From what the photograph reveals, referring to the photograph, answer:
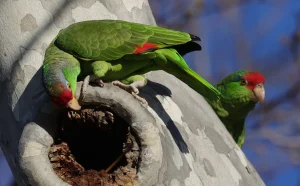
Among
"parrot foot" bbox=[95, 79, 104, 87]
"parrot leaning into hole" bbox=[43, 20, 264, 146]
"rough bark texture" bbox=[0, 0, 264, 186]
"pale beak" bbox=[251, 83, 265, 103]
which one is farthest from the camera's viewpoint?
"pale beak" bbox=[251, 83, 265, 103]

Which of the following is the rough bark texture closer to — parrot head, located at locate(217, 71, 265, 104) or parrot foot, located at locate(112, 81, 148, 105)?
parrot foot, located at locate(112, 81, 148, 105)

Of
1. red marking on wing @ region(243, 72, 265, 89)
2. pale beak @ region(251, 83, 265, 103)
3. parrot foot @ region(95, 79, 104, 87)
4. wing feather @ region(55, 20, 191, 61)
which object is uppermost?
wing feather @ region(55, 20, 191, 61)

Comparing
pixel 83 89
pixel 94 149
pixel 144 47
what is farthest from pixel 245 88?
pixel 83 89

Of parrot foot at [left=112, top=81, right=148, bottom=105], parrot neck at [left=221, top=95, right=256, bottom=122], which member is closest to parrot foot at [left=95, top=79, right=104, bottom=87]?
parrot foot at [left=112, top=81, right=148, bottom=105]

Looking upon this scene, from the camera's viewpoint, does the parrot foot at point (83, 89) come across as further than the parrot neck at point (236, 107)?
No

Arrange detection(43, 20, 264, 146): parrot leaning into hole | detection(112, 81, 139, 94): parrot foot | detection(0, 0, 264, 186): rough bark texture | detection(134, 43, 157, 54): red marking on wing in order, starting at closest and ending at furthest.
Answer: detection(0, 0, 264, 186): rough bark texture
detection(112, 81, 139, 94): parrot foot
detection(43, 20, 264, 146): parrot leaning into hole
detection(134, 43, 157, 54): red marking on wing

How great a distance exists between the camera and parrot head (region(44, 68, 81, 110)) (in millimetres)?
2434

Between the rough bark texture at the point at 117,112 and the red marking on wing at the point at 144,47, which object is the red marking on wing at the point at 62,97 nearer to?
the rough bark texture at the point at 117,112

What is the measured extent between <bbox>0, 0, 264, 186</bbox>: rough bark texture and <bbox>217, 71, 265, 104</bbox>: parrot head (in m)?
1.85

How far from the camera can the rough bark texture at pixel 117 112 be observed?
7.81ft

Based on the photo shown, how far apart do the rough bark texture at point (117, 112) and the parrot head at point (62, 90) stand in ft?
0.13

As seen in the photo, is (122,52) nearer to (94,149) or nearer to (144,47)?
(144,47)

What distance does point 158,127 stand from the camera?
8.25 feet

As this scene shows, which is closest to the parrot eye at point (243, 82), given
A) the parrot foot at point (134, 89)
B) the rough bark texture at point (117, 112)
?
the rough bark texture at point (117, 112)
